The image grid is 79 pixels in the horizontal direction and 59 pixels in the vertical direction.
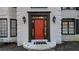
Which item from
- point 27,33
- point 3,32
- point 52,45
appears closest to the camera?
point 52,45

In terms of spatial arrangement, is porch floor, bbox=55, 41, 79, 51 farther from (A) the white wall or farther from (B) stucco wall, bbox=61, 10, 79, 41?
(A) the white wall

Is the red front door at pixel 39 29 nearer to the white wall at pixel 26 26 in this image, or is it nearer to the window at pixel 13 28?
the white wall at pixel 26 26

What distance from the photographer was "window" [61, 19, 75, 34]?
19406 millimetres

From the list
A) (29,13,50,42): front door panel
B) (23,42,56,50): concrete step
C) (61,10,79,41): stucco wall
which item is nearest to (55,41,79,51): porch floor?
(23,42,56,50): concrete step

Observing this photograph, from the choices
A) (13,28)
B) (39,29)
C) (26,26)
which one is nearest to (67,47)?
(39,29)

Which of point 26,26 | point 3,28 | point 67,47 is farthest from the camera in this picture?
point 3,28

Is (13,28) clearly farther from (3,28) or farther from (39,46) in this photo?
(39,46)

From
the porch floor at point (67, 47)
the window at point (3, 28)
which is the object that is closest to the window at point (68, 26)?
the porch floor at point (67, 47)

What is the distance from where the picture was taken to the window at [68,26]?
1941 cm

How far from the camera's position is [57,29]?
1738 centimetres

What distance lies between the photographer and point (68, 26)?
63.8 ft

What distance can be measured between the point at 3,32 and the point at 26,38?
285 cm
